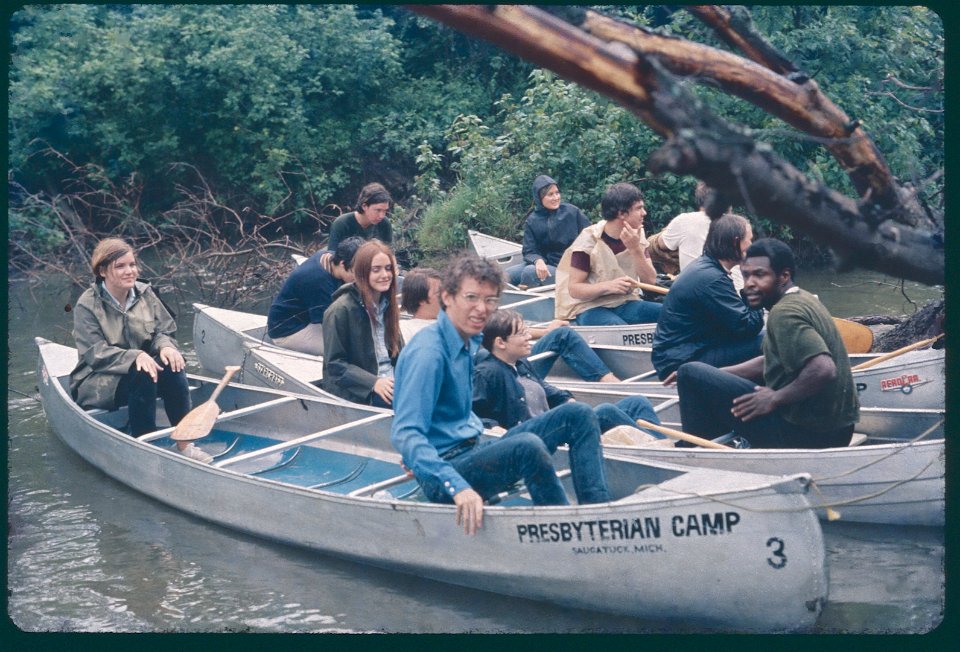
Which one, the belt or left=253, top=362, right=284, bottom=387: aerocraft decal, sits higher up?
the belt

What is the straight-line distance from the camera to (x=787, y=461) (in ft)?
16.3

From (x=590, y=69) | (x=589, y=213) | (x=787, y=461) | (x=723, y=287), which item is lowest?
(x=589, y=213)

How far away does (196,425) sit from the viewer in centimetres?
628

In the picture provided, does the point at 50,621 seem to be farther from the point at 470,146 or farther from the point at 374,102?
the point at 374,102

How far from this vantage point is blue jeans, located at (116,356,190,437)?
6410 mm

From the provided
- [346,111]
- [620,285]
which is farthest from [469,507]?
[346,111]

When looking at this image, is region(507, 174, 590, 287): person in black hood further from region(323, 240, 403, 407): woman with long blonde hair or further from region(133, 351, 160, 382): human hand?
region(133, 351, 160, 382): human hand

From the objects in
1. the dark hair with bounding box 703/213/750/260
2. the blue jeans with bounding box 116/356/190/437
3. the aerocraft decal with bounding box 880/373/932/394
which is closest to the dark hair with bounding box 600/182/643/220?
the dark hair with bounding box 703/213/750/260

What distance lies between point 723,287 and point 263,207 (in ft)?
38.8

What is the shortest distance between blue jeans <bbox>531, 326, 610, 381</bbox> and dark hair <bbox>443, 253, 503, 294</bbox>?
9.95 ft

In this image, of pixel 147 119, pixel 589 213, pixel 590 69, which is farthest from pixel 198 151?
pixel 590 69

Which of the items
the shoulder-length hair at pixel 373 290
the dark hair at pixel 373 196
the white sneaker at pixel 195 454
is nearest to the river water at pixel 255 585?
the white sneaker at pixel 195 454

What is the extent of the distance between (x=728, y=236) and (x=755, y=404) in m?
1.03

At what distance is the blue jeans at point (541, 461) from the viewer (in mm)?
4203
